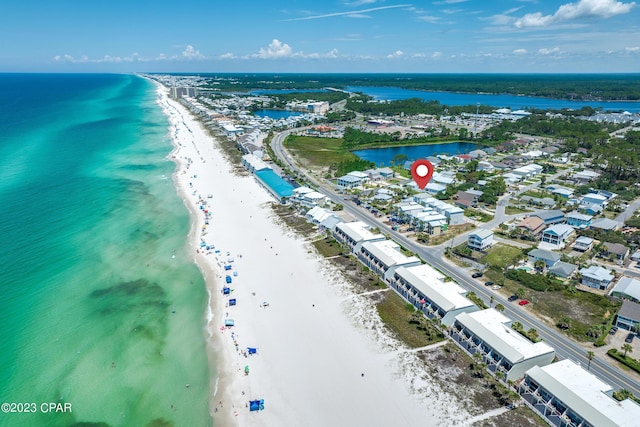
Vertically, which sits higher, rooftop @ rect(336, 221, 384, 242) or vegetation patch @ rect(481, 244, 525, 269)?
rooftop @ rect(336, 221, 384, 242)

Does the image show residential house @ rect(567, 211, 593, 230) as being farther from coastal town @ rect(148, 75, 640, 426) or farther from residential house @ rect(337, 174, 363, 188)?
residential house @ rect(337, 174, 363, 188)

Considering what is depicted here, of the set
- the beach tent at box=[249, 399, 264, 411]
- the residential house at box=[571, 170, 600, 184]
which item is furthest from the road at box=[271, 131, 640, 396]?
the beach tent at box=[249, 399, 264, 411]

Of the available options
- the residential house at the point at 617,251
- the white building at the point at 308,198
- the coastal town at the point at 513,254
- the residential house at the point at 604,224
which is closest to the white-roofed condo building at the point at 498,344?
the coastal town at the point at 513,254

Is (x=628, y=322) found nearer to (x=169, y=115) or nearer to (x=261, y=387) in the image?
(x=261, y=387)

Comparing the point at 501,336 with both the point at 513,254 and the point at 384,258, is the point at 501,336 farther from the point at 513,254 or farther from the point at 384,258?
the point at 513,254

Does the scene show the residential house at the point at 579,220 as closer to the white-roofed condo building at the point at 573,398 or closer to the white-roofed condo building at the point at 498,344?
the white-roofed condo building at the point at 498,344

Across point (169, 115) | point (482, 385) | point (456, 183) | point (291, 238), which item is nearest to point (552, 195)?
point (456, 183)

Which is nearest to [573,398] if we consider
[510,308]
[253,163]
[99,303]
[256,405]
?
[510,308]
